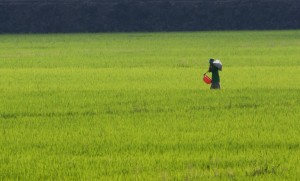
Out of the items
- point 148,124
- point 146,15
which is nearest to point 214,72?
point 148,124

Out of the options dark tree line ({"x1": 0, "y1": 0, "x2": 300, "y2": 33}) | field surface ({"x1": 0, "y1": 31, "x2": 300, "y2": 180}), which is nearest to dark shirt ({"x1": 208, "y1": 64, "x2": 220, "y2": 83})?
field surface ({"x1": 0, "y1": 31, "x2": 300, "y2": 180})

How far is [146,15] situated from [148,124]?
57833 millimetres

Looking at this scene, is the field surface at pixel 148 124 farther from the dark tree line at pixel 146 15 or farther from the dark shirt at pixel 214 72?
the dark tree line at pixel 146 15

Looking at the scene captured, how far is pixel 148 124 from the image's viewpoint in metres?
13.7

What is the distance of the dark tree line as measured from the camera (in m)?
69.5

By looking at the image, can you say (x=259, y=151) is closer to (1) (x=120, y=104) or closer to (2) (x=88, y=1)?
(1) (x=120, y=104)

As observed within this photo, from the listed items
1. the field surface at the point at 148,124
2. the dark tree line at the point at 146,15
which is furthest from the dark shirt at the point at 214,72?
the dark tree line at the point at 146,15

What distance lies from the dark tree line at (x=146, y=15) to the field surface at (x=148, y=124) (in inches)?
1650

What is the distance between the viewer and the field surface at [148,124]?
33.3ft

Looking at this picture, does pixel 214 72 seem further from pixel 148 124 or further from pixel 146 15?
pixel 146 15

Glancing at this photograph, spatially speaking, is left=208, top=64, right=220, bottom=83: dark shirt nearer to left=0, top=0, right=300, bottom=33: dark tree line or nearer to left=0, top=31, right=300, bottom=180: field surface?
left=0, top=31, right=300, bottom=180: field surface

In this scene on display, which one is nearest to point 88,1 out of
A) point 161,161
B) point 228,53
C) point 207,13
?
point 207,13

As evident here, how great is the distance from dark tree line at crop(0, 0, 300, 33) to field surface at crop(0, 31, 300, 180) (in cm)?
4190

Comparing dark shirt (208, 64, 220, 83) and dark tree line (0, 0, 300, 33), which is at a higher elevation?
dark shirt (208, 64, 220, 83)
